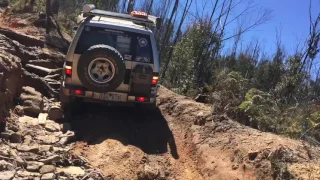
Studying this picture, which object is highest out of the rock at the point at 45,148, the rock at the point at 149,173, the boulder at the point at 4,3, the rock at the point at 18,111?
the boulder at the point at 4,3

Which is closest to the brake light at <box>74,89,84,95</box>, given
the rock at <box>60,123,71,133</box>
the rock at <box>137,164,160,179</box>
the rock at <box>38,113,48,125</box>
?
the rock at <box>60,123,71,133</box>

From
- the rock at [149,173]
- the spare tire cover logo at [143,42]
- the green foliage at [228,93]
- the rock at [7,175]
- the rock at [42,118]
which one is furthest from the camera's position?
the green foliage at [228,93]

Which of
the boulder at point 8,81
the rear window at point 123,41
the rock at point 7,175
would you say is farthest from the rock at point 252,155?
the boulder at point 8,81

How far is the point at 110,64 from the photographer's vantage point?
6.68 metres

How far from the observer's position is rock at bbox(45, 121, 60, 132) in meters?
6.58

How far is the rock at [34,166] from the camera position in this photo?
4.76 metres

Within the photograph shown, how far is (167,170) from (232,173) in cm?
95

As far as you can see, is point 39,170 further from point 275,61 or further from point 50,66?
point 275,61

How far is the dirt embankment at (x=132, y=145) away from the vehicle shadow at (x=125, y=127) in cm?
2

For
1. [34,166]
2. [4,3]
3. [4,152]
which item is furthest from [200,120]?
[4,3]

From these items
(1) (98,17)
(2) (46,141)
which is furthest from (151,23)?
(2) (46,141)

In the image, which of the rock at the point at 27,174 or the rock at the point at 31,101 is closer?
the rock at the point at 27,174

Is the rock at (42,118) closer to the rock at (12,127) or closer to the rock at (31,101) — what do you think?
the rock at (31,101)

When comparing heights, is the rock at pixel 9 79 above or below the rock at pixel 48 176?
above
